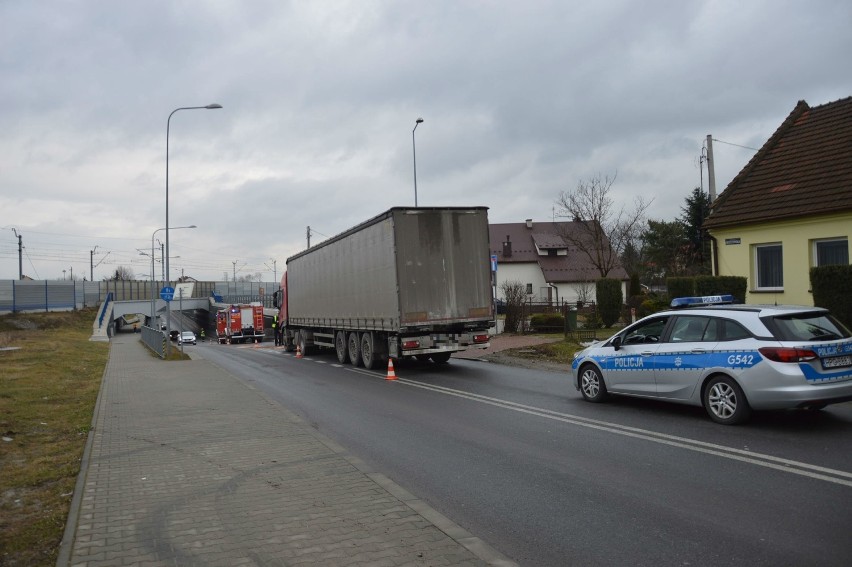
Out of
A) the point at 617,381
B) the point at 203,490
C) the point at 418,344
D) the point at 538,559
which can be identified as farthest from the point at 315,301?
the point at 538,559

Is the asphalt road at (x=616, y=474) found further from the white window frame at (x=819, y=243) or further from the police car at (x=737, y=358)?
the white window frame at (x=819, y=243)

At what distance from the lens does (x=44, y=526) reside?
5.46 meters

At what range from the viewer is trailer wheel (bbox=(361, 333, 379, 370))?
62.3ft

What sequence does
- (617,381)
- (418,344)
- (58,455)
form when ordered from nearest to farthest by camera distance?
1. (58,455)
2. (617,381)
3. (418,344)

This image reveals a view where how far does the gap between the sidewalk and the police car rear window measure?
5191 mm

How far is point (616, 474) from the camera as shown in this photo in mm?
6660

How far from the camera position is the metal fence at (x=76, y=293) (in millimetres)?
64938

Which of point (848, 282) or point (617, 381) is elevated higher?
point (848, 282)

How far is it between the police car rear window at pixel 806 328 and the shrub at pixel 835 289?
6277 millimetres

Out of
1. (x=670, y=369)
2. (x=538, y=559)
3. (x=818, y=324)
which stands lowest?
(x=538, y=559)

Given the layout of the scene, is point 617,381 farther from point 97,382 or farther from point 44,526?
point 97,382

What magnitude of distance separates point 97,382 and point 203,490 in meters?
13.1

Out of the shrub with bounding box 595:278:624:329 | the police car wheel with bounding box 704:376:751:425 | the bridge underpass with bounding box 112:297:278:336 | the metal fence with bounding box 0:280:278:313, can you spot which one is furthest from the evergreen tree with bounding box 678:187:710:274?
the bridge underpass with bounding box 112:297:278:336

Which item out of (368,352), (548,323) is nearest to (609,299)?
(548,323)
